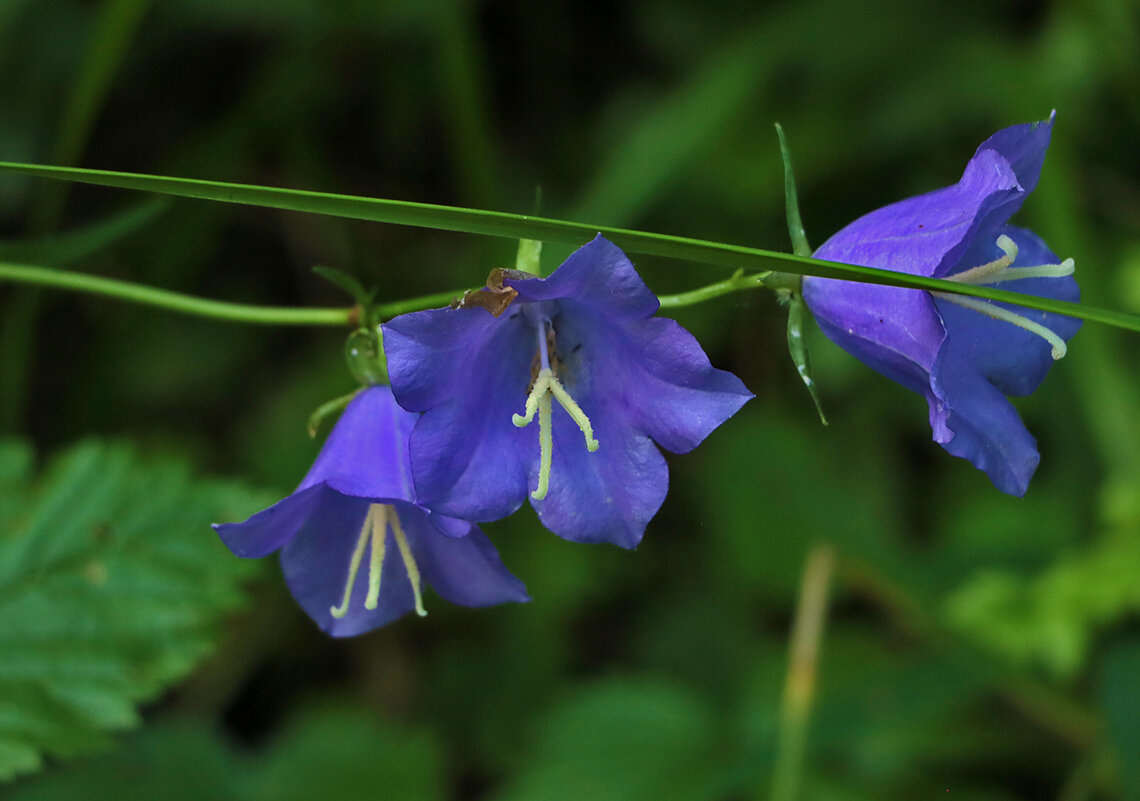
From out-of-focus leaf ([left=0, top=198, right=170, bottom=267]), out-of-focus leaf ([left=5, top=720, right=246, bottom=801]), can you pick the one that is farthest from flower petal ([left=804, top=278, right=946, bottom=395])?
out-of-focus leaf ([left=5, top=720, right=246, bottom=801])

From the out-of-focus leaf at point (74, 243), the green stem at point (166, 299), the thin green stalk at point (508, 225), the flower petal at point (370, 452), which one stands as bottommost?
the flower petal at point (370, 452)

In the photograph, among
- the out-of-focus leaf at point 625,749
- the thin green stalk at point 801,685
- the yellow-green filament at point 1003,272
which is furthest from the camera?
the out-of-focus leaf at point 625,749

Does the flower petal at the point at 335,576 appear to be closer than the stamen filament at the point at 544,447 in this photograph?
No

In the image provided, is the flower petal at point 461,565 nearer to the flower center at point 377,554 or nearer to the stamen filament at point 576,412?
the flower center at point 377,554

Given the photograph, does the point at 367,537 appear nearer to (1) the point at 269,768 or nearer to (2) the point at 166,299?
(2) the point at 166,299

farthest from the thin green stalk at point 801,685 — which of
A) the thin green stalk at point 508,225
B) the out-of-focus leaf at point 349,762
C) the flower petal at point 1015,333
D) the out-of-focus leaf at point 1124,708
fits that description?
the thin green stalk at point 508,225

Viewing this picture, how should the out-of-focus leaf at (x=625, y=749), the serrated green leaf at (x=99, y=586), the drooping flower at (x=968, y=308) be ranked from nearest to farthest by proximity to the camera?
the drooping flower at (x=968, y=308)
the serrated green leaf at (x=99, y=586)
the out-of-focus leaf at (x=625, y=749)
